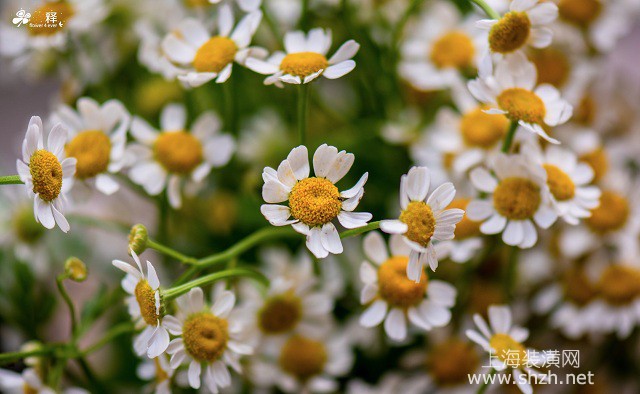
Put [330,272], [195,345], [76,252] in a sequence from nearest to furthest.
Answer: [195,345]
[330,272]
[76,252]

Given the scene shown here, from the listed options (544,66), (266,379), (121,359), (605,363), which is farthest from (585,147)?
(121,359)

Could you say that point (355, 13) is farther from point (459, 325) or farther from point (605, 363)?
point (605, 363)

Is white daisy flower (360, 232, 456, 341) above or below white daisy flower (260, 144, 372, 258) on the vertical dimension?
below

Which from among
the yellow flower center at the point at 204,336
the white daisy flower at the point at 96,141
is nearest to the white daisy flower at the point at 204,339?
the yellow flower center at the point at 204,336

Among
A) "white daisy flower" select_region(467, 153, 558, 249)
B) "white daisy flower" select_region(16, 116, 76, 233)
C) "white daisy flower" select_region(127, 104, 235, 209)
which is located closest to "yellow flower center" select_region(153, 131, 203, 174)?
"white daisy flower" select_region(127, 104, 235, 209)

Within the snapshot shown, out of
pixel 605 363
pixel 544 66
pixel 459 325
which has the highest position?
pixel 544 66

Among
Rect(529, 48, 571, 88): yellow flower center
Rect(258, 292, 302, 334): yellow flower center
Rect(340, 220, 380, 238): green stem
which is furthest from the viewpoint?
Rect(529, 48, 571, 88): yellow flower center

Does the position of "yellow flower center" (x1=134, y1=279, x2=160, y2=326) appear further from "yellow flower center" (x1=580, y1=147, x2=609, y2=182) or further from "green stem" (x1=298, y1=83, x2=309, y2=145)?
"yellow flower center" (x1=580, y1=147, x2=609, y2=182)
